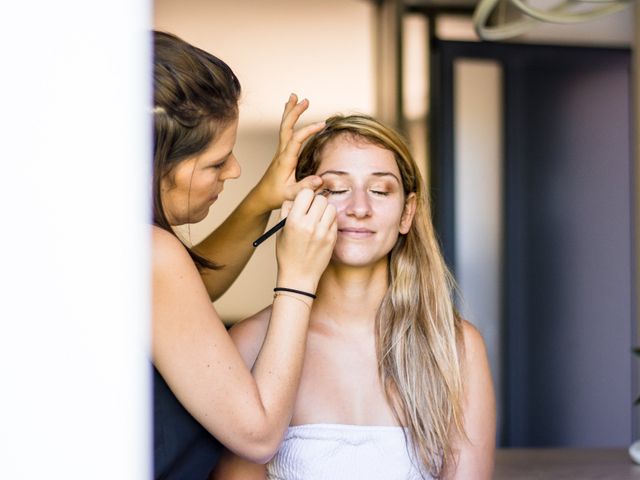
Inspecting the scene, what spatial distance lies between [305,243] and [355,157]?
0.48 metres

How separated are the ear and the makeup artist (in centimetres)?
51

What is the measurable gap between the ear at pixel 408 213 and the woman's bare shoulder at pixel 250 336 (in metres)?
0.33

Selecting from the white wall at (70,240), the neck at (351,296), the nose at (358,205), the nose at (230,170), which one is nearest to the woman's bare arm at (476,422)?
the neck at (351,296)

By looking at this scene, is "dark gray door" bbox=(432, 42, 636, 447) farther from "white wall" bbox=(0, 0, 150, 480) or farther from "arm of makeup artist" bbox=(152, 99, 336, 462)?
"white wall" bbox=(0, 0, 150, 480)

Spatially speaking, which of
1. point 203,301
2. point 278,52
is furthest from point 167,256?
point 278,52

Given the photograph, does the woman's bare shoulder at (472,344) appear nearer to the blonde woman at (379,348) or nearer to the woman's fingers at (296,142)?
the blonde woman at (379,348)

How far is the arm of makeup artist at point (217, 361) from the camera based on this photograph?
1.25 m

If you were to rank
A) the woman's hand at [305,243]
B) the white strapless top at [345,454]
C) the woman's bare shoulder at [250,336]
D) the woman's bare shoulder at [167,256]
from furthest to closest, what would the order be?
the woman's bare shoulder at [250,336], the white strapless top at [345,454], the woman's hand at [305,243], the woman's bare shoulder at [167,256]

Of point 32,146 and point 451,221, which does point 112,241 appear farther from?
point 451,221

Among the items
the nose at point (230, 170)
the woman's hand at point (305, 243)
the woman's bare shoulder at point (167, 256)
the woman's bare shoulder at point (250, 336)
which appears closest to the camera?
the woman's bare shoulder at point (167, 256)

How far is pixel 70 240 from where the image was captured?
31.2 inches

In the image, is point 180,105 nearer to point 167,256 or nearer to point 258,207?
point 167,256

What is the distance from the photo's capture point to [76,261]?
2.61ft

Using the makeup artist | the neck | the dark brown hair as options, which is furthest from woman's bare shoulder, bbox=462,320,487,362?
the dark brown hair
